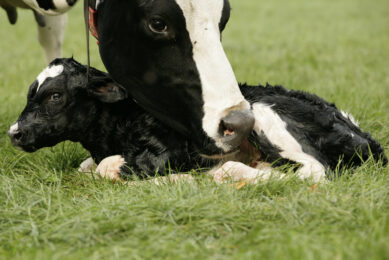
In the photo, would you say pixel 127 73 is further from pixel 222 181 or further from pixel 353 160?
pixel 353 160

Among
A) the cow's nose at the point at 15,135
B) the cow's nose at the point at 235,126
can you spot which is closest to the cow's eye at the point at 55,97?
the cow's nose at the point at 15,135

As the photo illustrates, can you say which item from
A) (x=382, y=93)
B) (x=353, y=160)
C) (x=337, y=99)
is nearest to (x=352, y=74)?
(x=382, y=93)

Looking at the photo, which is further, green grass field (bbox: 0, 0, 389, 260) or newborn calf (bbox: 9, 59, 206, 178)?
Answer: newborn calf (bbox: 9, 59, 206, 178)

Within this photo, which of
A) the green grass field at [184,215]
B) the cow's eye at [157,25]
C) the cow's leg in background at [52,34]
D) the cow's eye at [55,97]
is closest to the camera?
the green grass field at [184,215]

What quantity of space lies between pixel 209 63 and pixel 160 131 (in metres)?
0.65

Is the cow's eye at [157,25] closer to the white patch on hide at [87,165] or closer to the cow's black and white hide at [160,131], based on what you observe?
the cow's black and white hide at [160,131]

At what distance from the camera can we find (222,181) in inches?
123

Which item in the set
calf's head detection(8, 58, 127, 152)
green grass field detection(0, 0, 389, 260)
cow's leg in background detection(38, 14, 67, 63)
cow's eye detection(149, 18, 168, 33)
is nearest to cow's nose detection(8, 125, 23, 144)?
calf's head detection(8, 58, 127, 152)

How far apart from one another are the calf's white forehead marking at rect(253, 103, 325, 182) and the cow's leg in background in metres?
3.01

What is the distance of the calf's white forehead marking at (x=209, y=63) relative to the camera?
115 inches

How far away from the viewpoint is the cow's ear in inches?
132

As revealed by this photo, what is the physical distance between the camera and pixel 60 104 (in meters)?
3.33

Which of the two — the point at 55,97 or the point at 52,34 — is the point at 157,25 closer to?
the point at 55,97

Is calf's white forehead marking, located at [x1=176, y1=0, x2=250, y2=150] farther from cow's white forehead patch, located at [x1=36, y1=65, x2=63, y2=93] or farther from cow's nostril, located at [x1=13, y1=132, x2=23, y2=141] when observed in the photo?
cow's nostril, located at [x1=13, y1=132, x2=23, y2=141]
